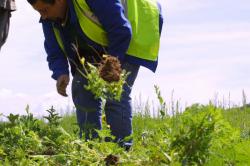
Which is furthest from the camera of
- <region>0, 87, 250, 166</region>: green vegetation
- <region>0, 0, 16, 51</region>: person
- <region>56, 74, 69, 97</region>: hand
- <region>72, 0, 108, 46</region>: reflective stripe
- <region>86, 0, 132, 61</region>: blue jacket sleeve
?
<region>0, 0, 16, 51</region>: person

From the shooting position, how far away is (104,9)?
3439mm

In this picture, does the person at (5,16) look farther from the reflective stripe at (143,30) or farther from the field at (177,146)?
the field at (177,146)

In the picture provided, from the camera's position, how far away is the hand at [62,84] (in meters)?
3.90

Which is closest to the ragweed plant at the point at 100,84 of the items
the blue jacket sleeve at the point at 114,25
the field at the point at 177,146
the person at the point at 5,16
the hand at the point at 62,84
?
the field at the point at 177,146

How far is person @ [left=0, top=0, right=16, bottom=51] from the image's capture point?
518 cm

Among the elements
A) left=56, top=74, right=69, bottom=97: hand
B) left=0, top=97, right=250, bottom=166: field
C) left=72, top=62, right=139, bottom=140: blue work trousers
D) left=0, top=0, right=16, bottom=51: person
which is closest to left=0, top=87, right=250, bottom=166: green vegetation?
left=0, top=97, right=250, bottom=166: field

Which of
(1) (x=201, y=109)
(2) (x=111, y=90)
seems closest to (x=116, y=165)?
(2) (x=111, y=90)

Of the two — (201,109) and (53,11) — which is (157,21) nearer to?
(53,11)

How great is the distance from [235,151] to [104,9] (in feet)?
6.59

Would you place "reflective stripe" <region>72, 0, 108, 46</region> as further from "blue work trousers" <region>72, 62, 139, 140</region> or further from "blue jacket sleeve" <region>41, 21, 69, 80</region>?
"blue jacket sleeve" <region>41, 21, 69, 80</region>

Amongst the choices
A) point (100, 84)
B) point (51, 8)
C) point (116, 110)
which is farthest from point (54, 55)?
point (100, 84)

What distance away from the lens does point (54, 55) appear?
404cm

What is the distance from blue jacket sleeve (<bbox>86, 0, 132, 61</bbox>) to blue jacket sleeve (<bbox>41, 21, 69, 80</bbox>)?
0.58m

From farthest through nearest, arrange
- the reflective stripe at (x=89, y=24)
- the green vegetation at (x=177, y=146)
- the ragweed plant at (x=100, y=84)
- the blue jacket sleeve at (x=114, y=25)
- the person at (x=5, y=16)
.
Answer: the person at (x=5, y=16) → the reflective stripe at (x=89, y=24) → the blue jacket sleeve at (x=114, y=25) → the ragweed plant at (x=100, y=84) → the green vegetation at (x=177, y=146)
